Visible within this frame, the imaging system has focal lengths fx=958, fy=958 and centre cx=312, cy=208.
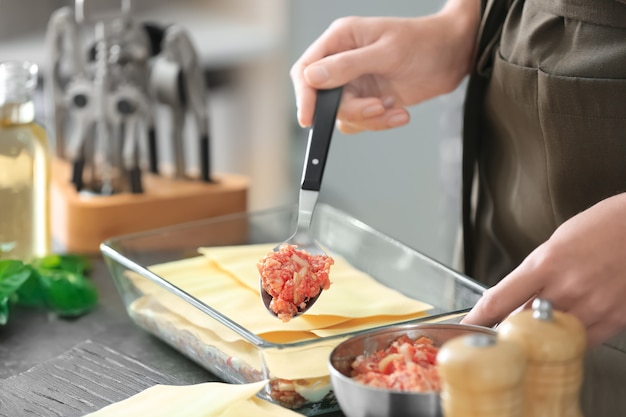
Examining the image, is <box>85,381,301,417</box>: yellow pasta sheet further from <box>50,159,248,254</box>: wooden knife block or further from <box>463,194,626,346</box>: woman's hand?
<box>50,159,248,254</box>: wooden knife block

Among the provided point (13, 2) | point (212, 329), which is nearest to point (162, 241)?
point (212, 329)

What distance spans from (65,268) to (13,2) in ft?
6.85

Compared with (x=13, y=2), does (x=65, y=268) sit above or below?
below

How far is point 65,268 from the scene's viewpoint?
50.7 inches

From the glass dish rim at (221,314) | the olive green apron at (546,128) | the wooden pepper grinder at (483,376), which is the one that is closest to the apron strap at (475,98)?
the olive green apron at (546,128)

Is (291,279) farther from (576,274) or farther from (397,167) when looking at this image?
(397,167)

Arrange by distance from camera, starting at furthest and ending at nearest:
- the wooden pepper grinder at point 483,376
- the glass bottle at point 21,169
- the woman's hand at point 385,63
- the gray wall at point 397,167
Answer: the gray wall at point 397,167, the glass bottle at point 21,169, the woman's hand at point 385,63, the wooden pepper grinder at point 483,376

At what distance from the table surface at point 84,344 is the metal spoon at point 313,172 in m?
0.13

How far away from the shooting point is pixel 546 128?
108 centimetres

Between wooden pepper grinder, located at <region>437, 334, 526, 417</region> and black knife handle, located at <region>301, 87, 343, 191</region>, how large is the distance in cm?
47

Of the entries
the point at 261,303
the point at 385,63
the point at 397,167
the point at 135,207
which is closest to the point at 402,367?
the point at 261,303

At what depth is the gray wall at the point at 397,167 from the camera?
9.19 ft

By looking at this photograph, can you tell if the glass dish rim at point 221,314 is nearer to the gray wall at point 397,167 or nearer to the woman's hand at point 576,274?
the woman's hand at point 576,274

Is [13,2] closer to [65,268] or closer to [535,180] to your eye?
[65,268]
